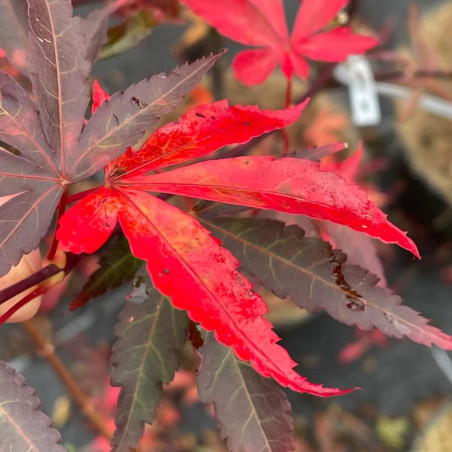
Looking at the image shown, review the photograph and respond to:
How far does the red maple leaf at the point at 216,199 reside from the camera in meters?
0.28

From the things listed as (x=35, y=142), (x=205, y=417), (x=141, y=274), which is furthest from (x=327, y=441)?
(x=35, y=142)

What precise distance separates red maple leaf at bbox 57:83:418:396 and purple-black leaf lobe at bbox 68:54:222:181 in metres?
0.01

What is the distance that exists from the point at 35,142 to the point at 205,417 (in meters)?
1.01

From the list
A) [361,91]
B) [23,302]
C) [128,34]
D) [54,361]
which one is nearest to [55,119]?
[23,302]

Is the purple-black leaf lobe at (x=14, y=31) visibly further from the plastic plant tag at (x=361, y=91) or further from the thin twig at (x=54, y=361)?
the plastic plant tag at (x=361, y=91)

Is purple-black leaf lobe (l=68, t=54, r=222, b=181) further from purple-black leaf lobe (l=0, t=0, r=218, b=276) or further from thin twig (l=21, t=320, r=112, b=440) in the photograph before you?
thin twig (l=21, t=320, r=112, b=440)

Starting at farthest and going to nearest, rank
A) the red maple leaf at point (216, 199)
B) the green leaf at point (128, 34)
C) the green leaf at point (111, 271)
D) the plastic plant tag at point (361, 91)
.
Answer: the plastic plant tag at point (361, 91)
the green leaf at point (128, 34)
the green leaf at point (111, 271)
the red maple leaf at point (216, 199)

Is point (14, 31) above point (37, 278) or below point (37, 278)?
above

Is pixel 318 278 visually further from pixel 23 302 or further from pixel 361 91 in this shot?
pixel 361 91

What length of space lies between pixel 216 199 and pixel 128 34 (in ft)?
0.96

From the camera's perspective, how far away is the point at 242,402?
1.15ft

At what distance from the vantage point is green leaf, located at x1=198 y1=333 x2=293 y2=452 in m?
0.34

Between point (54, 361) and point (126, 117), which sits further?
point (54, 361)

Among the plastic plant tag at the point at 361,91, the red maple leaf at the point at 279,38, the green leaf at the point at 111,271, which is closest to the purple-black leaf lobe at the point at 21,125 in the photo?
the green leaf at the point at 111,271
